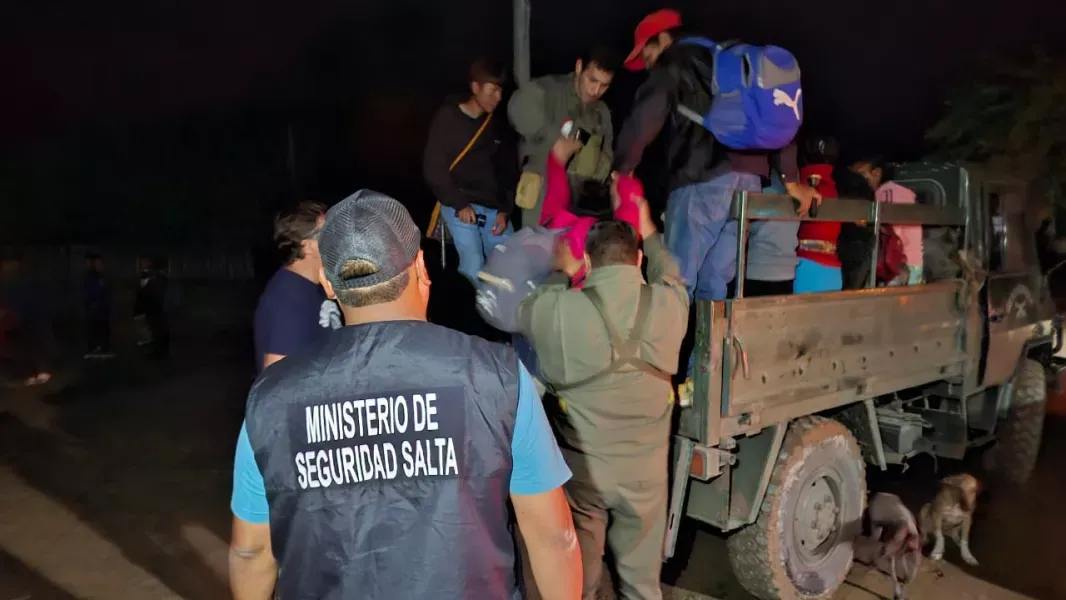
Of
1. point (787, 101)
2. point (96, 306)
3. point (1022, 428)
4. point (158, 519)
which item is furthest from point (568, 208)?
point (96, 306)

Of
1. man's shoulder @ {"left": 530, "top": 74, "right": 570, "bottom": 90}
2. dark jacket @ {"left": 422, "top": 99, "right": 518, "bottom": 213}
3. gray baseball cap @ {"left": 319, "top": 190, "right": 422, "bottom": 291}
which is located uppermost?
man's shoulder @ {"left": 530, "top": 74, "right": 570, "bottom": 90}

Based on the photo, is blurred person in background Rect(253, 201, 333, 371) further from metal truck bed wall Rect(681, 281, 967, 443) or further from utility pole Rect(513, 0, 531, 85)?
utility pole Rect(513, 0, 531, 85)

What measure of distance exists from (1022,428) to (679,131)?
13.0ft

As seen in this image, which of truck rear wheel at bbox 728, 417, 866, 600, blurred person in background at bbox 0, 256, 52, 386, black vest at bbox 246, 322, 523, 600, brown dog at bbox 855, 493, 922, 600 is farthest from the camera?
blurred person in background at bbox 0, 256, 52, 386

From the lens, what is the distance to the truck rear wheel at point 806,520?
3666 mm

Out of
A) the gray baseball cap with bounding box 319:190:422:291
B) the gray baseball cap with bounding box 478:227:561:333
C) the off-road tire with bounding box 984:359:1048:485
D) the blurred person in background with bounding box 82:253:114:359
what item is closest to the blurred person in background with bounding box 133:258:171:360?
the blurred person in background with bounding box 82:253:114:359

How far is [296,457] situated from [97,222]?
2817 cm

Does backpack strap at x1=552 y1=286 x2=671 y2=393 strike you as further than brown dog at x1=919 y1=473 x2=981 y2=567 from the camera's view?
No

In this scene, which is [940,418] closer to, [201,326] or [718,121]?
[718,121]

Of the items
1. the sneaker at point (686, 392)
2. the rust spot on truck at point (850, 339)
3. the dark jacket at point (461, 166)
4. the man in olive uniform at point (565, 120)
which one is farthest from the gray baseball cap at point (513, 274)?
the rust spot on truck at point (850, 339)

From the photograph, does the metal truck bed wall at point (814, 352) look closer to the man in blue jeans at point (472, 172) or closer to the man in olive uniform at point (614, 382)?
the man in olive uniform at point (614, 382)

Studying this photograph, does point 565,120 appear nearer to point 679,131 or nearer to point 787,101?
point 679,131

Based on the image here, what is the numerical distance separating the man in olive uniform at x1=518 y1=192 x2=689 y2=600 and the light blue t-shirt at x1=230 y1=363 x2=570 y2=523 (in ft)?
4.67

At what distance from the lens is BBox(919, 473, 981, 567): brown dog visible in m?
4.46
